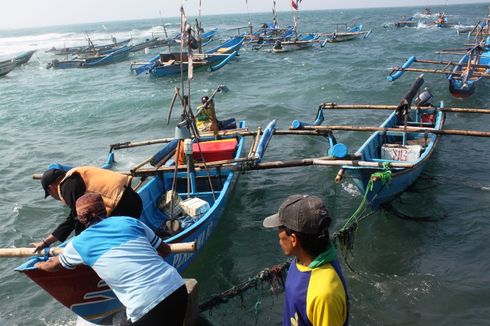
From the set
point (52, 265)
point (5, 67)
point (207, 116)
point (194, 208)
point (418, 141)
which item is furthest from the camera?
point (5, 67)

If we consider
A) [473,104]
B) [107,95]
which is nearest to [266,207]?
[473,104]

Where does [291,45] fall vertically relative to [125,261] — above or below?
above

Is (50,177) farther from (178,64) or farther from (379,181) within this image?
(178,64)

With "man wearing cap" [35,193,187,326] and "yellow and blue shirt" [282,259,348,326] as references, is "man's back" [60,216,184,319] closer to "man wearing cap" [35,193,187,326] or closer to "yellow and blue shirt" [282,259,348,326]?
"man wearing cap" [35,193,187,326]

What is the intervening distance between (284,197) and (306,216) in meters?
7.20

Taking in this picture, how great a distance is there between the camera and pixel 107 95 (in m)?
23.4

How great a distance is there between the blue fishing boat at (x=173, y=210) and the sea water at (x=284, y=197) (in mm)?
836

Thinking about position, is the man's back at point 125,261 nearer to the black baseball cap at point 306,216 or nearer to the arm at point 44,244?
the black baseball cap at point 306,216

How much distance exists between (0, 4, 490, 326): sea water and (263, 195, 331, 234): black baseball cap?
360cm

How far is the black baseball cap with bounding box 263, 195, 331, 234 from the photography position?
224 centimetres

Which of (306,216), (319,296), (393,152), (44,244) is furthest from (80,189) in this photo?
(393,152)

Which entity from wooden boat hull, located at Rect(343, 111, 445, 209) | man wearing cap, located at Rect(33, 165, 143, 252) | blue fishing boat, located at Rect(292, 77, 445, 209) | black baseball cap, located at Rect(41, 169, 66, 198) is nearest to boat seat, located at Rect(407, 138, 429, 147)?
blue fishing boat, located at Rect(292, 77, 445, 209)

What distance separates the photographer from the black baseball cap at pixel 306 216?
2244 millimetres

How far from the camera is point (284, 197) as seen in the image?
941cm
